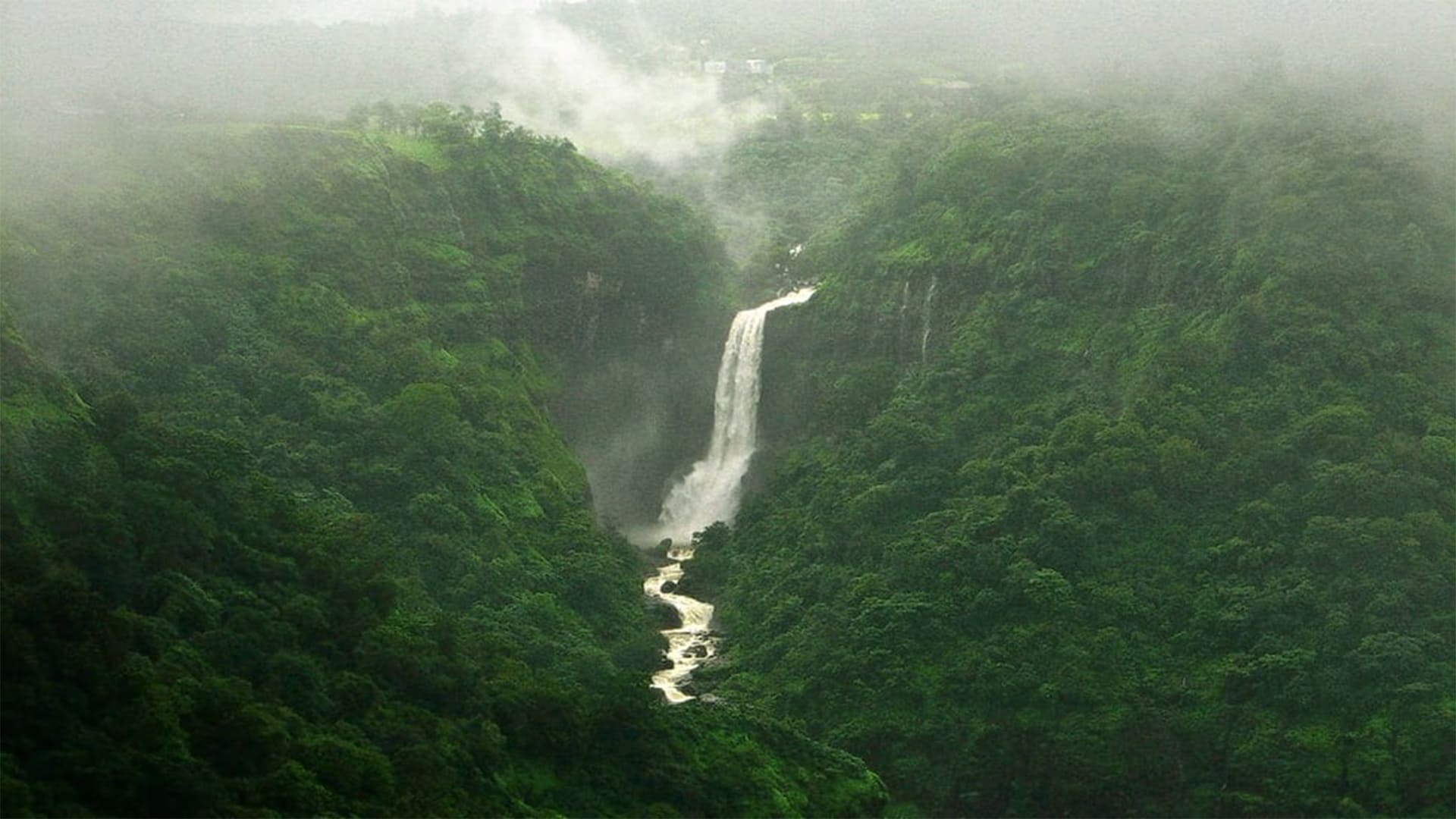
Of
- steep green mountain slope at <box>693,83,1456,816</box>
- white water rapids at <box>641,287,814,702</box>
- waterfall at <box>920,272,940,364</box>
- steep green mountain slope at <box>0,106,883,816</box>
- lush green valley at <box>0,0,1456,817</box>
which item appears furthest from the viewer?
white water rapids at <box>641,287,814,702</box>

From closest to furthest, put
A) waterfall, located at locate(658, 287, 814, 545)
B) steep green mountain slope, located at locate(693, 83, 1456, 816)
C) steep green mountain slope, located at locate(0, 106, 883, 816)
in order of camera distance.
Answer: steep green mountain slope, located at locate(0, 106, 883, 816) → steep green mountain slope, located at locate(693, 83, 1456, 816) → waterfall, located at locate(658, 287, 814, 545)

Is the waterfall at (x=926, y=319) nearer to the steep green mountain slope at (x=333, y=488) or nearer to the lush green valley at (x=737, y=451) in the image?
the lush green valley at (x=737, y=451)

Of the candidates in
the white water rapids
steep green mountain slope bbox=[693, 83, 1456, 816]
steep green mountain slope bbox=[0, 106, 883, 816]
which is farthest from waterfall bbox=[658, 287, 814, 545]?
steep green mountain slope bbox=[0, 106, 883, 816]

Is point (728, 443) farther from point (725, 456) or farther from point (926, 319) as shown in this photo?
point (926, 319)

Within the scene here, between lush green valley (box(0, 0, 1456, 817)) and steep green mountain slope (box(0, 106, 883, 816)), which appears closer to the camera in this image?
steep green mountain slope (box(0, 106, 883, 816))

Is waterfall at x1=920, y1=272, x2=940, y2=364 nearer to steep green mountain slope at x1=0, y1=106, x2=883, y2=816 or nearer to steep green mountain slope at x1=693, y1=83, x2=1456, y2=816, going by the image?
steep green mountain slope at x1=693, y1=83, x2=1456, y2=816
